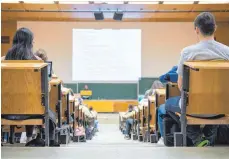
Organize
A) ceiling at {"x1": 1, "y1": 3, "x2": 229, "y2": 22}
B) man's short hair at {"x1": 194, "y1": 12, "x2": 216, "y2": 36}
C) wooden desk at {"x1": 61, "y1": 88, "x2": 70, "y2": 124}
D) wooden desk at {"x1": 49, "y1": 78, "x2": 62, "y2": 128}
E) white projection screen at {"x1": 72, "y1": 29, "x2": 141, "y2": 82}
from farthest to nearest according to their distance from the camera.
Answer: white projection screen at {"x1": 72, "y1": 29, "x2": 141, "y2": 82}
ceiling at {"x1": 1, "y1": 3, "x2": 229, "y2": 22}
wooden desk at {"x1": 61, "y1": 88, "x2": 70, "y2": 124}
wooden desk at {"x1": 49, "y1": 78, "x2": 62, "y2": 128}
man's short hair at {"x1": 194, "y1": 12, "x2": 216, "y2": 36}

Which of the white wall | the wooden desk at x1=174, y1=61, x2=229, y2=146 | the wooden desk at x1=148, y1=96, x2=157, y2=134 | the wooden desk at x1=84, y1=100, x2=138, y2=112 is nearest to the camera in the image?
the wooden desk at x1=174, y1=61, x2=229, y2=146

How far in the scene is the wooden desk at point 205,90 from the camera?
342 centimetres

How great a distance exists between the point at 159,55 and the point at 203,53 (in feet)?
41.7

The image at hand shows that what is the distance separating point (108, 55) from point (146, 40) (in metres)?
1.57

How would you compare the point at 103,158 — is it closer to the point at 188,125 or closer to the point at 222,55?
the point at 188,125

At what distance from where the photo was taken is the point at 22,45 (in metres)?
4.02

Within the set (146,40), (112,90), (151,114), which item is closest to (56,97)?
(151,114)

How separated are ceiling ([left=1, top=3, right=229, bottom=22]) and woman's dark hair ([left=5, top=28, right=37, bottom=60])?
382 inches

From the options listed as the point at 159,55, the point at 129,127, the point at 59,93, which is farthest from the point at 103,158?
the point at 159,55

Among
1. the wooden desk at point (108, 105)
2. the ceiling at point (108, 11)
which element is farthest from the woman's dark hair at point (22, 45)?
the wooden desk at point (108, 105)

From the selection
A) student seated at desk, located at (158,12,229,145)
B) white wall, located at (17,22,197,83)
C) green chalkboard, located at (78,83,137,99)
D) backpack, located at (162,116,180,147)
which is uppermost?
white wall, located at (17,22,197,83)

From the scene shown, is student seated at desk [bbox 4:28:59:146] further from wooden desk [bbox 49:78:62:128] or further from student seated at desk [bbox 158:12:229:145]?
student seated at desk [bbox 158:12:229:145]

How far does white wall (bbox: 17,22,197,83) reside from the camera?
16.1m

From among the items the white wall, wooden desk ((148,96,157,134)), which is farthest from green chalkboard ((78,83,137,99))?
wooden desk ((148,96,157,134))
